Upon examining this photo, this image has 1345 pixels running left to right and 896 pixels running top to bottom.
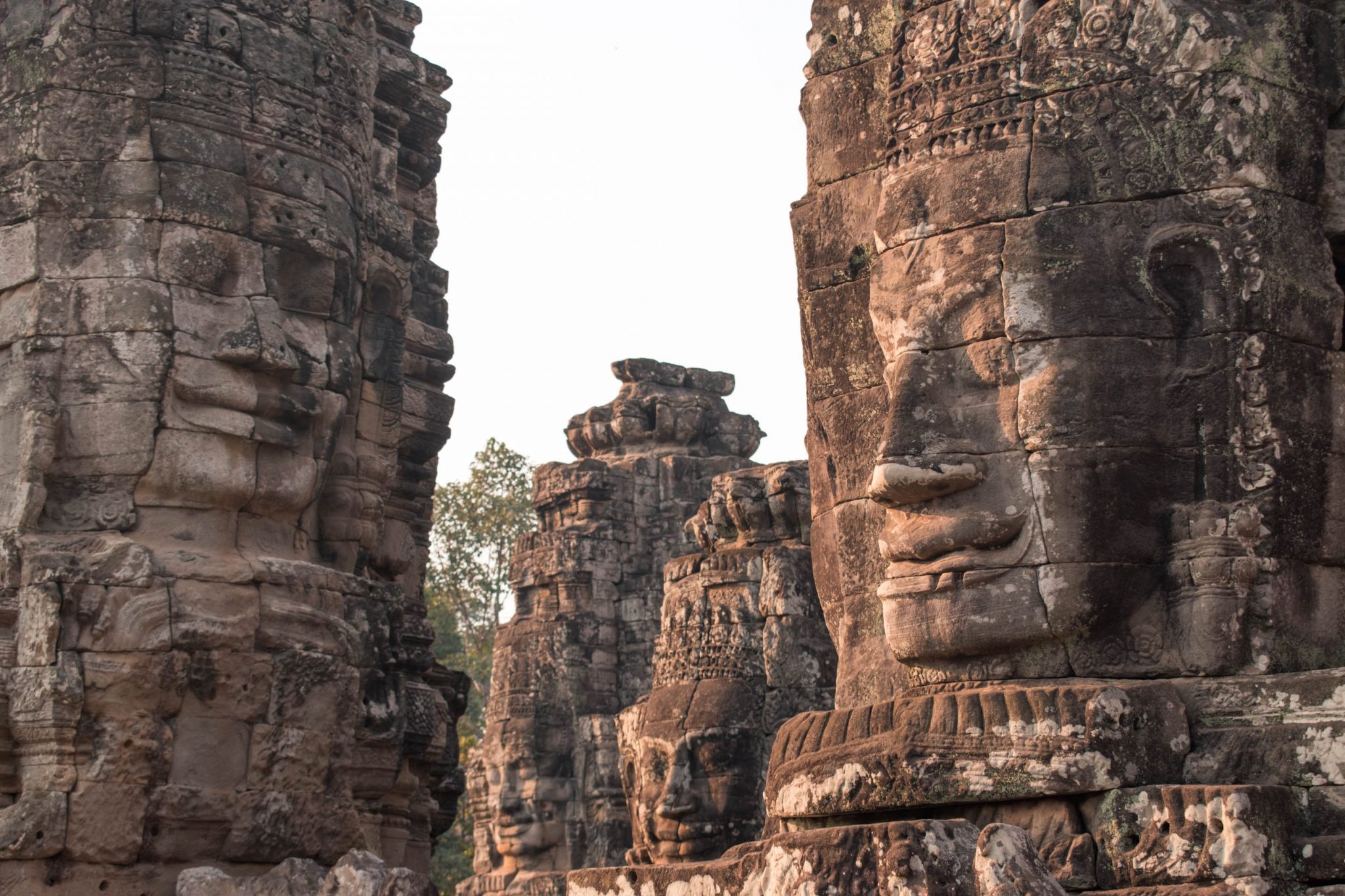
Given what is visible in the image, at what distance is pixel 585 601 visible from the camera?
84.4ft

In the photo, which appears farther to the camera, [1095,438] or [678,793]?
[678,793]

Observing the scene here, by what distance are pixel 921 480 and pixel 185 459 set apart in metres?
4.10

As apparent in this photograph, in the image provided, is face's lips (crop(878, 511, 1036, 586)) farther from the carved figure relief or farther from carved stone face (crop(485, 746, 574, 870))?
carved stone face (crop(485, 746, 574, 870))

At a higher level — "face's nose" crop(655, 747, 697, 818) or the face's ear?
the face's ear

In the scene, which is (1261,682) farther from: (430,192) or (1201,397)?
(430,192)

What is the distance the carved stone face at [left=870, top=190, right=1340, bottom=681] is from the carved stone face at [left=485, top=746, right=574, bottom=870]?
1831 cm

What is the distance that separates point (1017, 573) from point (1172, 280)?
1194 millimetres

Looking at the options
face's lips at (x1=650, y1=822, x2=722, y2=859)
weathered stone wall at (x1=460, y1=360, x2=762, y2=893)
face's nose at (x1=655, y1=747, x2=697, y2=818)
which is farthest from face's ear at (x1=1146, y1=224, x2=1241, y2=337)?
weathered stone wall at (x1=460, y1=360, x2=762, y2=893)

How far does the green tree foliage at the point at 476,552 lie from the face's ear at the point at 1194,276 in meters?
35.1

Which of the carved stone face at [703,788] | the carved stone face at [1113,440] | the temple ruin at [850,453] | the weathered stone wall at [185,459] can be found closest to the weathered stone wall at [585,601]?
the carved stone face at [703,788]

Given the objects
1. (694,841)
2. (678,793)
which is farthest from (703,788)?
(694,841)

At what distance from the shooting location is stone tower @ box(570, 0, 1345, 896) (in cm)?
634

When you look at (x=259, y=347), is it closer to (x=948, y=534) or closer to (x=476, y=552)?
(x=948, y=534)

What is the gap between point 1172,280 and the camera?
688cm
